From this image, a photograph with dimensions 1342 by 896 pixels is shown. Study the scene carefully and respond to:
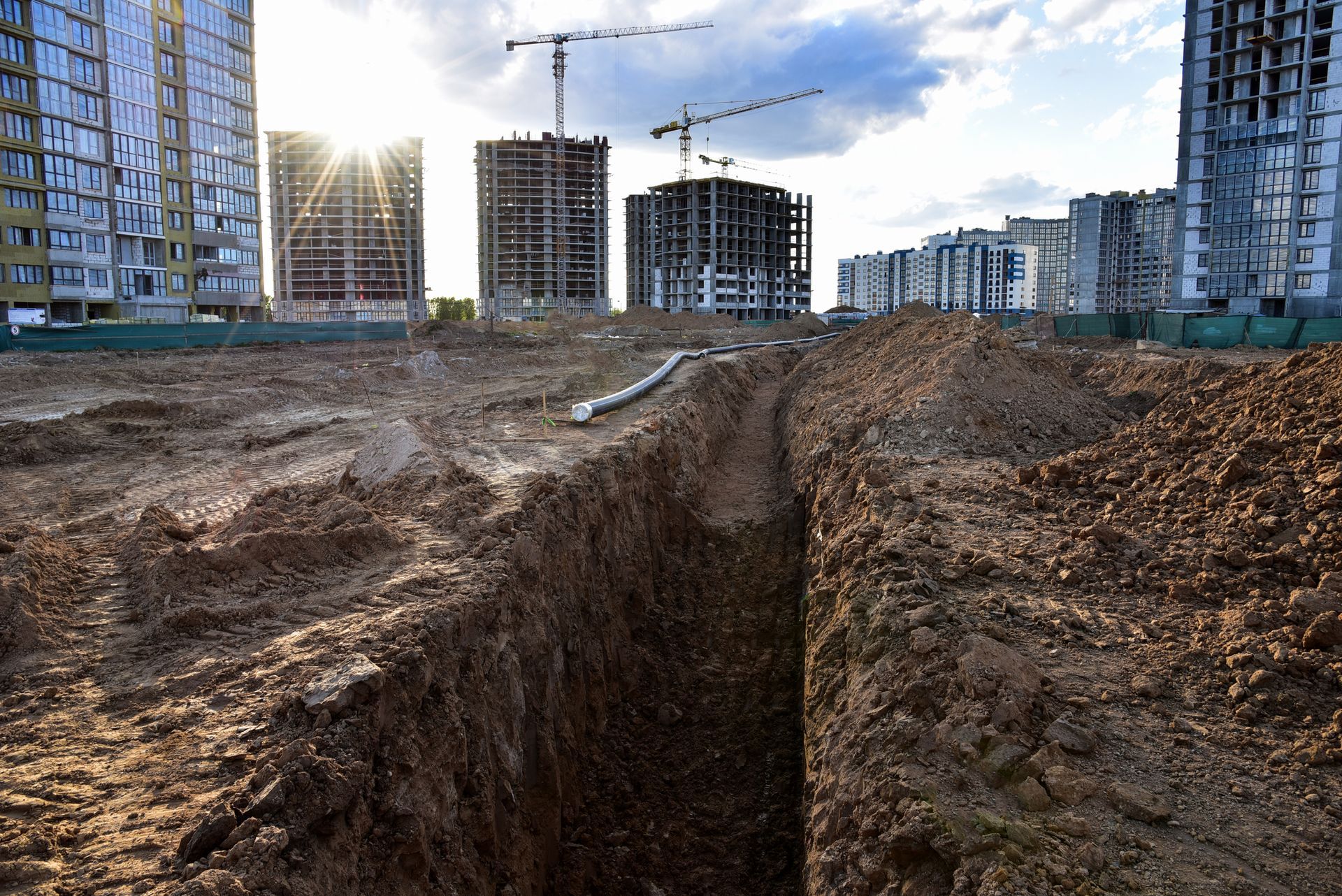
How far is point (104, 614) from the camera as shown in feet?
23.8

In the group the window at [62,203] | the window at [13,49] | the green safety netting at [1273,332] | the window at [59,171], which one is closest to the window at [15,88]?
the window at [13,49]

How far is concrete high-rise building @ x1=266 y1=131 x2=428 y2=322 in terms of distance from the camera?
98.4 metres

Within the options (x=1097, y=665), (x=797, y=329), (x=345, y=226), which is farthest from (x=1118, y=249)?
(x=1097, y=665)

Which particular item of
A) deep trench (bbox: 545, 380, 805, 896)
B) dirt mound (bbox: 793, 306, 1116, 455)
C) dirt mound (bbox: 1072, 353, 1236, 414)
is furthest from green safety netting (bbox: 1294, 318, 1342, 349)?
deep trench (bbox: 545, 380, 805, 896)

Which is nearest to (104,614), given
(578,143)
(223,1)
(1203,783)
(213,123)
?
(1203,783)

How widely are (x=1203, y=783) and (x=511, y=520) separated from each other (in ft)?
21.5

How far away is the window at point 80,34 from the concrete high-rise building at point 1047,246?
161567 millimetres

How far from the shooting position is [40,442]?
1473 cm

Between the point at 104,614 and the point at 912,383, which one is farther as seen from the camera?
the point at 912,383

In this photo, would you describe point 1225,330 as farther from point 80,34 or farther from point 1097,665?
point 80,34

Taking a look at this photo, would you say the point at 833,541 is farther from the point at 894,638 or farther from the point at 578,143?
the point at 578,143

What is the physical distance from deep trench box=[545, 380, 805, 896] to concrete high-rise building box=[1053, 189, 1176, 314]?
124 m

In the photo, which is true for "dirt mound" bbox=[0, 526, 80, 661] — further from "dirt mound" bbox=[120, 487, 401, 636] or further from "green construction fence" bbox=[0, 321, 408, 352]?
"green construction fence" bbox=[0, 321, 408, 352]

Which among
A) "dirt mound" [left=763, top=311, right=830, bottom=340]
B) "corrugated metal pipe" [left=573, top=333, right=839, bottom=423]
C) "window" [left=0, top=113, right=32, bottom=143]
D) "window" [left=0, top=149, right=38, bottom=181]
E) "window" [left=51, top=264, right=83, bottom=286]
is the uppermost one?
"window" [left=0, top=113, right=32, bottom=143]
